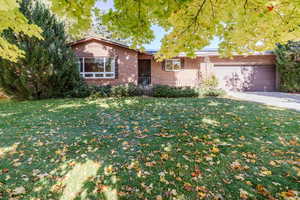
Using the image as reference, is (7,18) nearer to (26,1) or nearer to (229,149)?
(229,149)

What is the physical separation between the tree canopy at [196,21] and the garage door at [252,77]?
11.9 meters

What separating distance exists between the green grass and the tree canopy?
227 cm

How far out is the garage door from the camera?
14500 millimetres

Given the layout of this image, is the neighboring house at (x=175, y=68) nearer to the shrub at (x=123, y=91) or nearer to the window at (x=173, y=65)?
the window at (x=173, y=65)

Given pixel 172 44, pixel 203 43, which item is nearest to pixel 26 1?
pixel 172 44

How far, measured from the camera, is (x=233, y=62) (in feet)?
48.0

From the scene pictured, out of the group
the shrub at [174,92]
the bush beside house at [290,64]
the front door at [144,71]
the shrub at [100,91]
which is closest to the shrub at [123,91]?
the shrub at [100,91]

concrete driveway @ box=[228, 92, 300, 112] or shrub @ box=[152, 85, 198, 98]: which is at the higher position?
shrub @ box=[152, 85, 198, 98]

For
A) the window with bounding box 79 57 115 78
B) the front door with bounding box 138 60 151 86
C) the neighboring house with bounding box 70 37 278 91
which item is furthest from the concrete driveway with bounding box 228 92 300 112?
the window with bounding box 79 57 115 78

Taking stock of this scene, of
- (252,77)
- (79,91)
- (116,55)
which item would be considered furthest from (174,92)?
(252,77)

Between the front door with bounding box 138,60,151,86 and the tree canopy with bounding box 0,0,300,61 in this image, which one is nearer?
the tree canopy with bounding box 0,0,300,61

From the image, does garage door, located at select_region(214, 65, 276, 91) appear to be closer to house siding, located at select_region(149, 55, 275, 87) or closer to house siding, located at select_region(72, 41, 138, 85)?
house siding, located at select_region(149, 55, 275, 87)

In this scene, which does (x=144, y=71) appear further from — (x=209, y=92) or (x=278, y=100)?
(x=278, y=100)

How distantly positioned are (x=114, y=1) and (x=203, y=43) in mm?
2250
